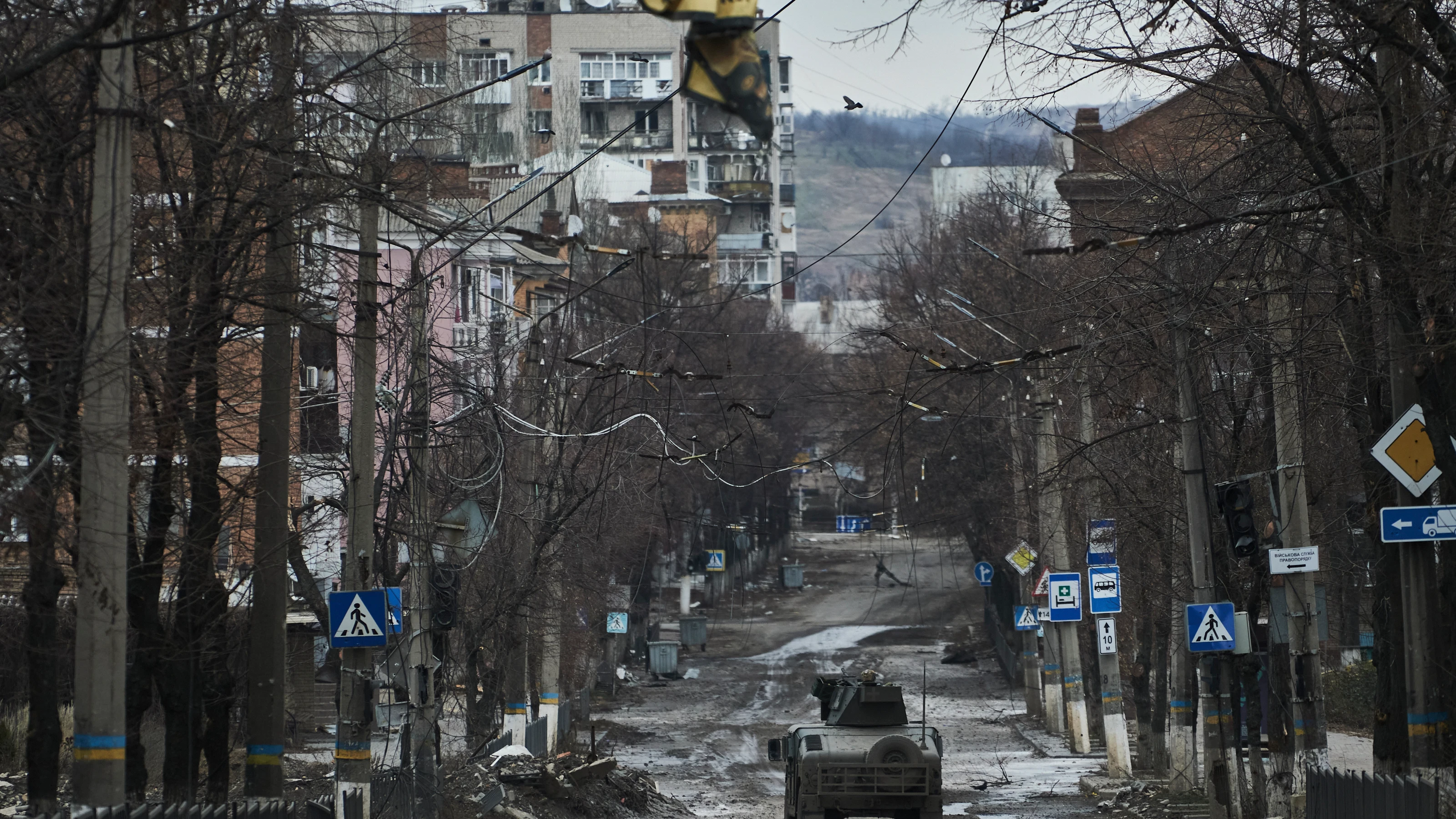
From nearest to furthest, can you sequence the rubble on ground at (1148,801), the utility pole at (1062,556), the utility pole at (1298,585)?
the utility pole at (1298,585) < the rubble on ground at (1148,801) < the utility pole at (1062,556)

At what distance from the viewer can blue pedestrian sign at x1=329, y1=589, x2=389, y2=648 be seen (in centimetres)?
1562

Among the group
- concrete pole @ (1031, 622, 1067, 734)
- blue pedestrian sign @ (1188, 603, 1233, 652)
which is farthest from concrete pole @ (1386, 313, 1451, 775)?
concrete pole @ (1031, 622, 1067, 734)

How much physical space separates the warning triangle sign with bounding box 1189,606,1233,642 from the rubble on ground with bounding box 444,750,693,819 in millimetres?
9393

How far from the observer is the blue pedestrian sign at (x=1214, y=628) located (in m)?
17.6

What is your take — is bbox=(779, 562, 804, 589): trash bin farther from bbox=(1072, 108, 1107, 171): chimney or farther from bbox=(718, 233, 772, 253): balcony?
bbox=(718, 233, 772, 253): balcony

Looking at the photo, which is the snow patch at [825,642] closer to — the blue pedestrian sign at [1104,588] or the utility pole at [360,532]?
the blue pedestrian sign at [1104,588]

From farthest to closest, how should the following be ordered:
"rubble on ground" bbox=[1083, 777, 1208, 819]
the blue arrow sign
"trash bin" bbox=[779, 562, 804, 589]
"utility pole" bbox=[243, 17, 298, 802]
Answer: "trash bin" bbox=[779, 562, 804, 589], "rubble on ground" bbox=[1083, 777, 1208, 819], "utility pole" bbox=[243, 17, 298, 802], the blue arrow sign

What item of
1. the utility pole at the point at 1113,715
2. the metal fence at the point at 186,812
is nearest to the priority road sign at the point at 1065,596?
the utility pole at the point at 1113,715

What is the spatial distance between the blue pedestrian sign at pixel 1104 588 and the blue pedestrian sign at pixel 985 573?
23156 millimetres

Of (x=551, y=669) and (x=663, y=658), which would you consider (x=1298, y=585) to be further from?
(x=663, y=658)

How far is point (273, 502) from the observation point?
589 inches

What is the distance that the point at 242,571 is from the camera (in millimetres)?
16031

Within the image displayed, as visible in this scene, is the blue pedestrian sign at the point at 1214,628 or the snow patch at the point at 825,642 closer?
the blue pedestrian sign at the point at 1214,628

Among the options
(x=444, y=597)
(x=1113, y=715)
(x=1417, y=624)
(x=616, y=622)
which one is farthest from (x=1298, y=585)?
(x=616, y=622)
